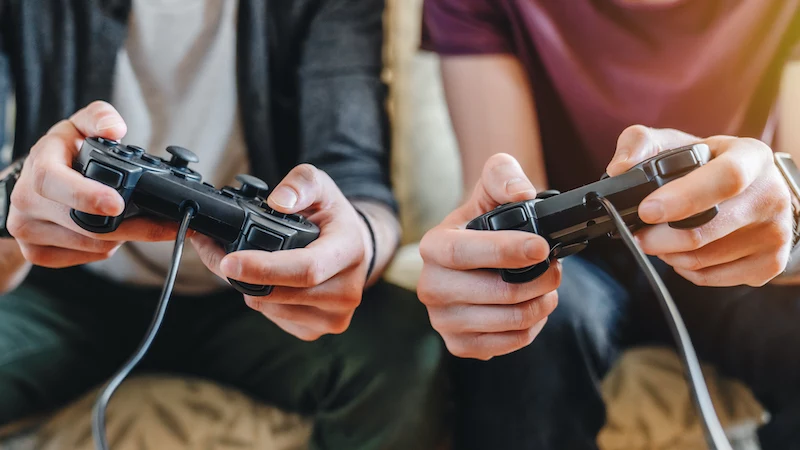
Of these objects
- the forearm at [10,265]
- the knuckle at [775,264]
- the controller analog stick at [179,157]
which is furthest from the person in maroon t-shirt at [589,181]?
the forearm at [10,265]

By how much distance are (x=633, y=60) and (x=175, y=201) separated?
32cm

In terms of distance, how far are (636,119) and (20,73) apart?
0.42 meters

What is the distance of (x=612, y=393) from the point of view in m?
0.42

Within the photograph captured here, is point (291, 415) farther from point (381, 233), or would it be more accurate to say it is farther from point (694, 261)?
point (694, 261)

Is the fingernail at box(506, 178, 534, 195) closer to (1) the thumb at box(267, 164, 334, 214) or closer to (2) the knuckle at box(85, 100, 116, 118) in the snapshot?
(1) the thumb at box(267, 164, 334, 214)

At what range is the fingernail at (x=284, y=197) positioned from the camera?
11.5 inches

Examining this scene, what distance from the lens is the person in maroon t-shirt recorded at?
0.93ft

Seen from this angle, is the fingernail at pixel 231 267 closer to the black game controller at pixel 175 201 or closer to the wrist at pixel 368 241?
the black game controller at pixel 175 201

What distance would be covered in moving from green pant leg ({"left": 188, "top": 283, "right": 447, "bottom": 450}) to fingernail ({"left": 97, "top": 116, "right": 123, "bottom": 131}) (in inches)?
7.5

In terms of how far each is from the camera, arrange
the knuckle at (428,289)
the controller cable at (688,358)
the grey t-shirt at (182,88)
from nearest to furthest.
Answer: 1. the controller cable at (688,358)
2. the knuckle at (428,289)
3. the grey t-shirt at (182,88)

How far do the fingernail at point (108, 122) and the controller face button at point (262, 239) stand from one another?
0.31ft

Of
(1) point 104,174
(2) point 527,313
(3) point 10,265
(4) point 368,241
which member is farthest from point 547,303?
(3) point 10,265

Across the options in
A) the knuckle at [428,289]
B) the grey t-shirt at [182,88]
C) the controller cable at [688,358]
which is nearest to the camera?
the controller cable at [688,358]

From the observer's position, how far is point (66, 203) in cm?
27
